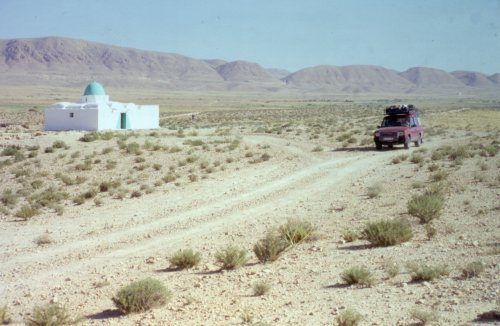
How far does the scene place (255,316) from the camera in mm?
8164

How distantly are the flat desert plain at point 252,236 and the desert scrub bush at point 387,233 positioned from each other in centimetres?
14

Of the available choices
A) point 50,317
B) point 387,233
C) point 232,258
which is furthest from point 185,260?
point 387,233

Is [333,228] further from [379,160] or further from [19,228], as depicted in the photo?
[379,160]

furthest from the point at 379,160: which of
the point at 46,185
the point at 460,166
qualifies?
the point at 46,185

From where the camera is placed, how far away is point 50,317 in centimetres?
800

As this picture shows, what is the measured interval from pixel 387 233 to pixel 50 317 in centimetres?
645

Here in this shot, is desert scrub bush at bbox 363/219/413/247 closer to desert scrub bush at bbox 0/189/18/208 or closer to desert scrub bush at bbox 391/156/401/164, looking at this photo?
desert scrub bush at bbox 391/156/401/164

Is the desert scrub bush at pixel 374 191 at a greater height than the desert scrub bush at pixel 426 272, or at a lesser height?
lesser

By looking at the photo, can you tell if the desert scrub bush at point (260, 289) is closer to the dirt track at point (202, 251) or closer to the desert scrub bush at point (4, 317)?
the dirt track at point (202, 251)

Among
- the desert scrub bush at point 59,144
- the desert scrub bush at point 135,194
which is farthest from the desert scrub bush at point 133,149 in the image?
the desert scrub bush at point 135,194

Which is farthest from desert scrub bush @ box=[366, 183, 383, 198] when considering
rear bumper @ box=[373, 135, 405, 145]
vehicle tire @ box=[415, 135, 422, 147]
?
vehicle tire @ box=[415, 135, 422, 147]

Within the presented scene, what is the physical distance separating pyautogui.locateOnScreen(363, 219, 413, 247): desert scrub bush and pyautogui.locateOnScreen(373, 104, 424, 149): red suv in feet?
63.4

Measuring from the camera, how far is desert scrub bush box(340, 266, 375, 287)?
9.14 m

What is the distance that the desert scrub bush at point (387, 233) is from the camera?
37.6 feet
